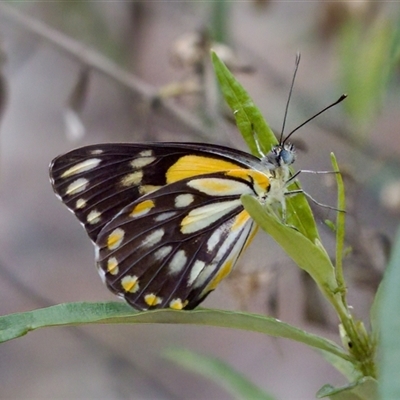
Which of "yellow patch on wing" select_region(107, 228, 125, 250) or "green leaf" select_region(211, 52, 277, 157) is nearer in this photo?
"green leaf" select_region(211, 52, 277, 157)

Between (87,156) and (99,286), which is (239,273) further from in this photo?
(99,286)

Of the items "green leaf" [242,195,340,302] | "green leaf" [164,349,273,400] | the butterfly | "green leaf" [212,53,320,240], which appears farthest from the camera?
"green leaf" [164,349,273,400]

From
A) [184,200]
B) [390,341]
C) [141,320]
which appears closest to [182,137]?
[184,200]

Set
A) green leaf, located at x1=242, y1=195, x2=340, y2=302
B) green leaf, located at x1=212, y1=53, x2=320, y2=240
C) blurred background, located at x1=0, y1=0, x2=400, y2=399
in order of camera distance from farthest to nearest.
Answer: blurred background, located at x1=0, y1=0, x2=400, y2=399 < green leaf, located at x1=212, y1=53, x2=320, y2=240 < green leaf, located at x1=242, y1=195, x2=340, y2=302

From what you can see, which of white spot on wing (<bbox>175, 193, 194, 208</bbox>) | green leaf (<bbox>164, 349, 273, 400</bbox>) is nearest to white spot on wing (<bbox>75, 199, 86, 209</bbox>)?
white spot on wing (<bbox>175, 193, 194, 208</bbox>)

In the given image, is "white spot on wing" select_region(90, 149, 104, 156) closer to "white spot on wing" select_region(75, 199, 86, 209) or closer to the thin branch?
"white spot on wing" select_region(75, 199, 86, 209)

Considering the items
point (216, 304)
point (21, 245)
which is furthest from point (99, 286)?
point (216, 304)
